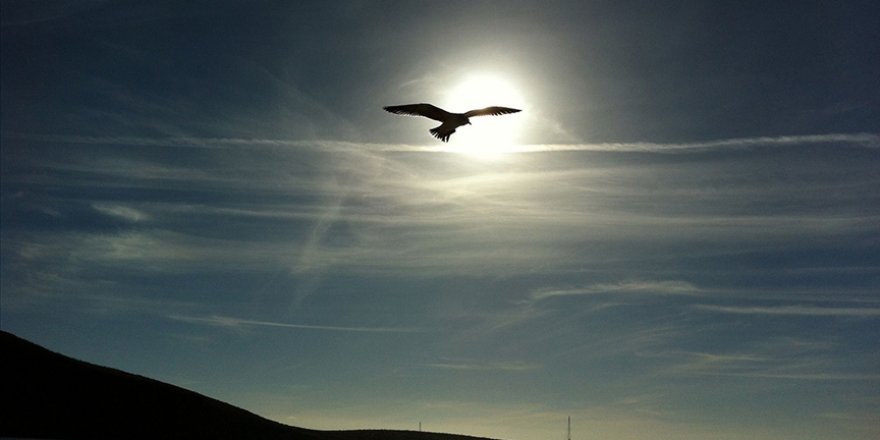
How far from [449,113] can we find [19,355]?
480 ft

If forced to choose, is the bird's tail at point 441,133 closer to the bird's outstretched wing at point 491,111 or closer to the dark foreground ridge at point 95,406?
the bird's outstretched wing at point 491,111

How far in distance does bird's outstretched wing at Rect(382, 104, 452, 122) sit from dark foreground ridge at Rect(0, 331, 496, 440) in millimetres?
122971

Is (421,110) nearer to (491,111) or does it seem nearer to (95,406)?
(491,111)

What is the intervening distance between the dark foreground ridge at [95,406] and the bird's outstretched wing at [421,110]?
122971 millimetres

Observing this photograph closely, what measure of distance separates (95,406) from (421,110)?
13096 cm

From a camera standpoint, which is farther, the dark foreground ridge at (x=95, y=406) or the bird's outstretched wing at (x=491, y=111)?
the dark foreground ridge at (x=95, y=406)

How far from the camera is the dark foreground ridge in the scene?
153500 mm

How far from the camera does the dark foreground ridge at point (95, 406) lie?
504ft

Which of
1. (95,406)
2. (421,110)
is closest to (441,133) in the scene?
(421,110)

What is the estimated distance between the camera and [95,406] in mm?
161000

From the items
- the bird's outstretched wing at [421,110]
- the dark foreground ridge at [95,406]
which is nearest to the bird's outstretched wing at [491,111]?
the bird's outstretched wing at [421,110]

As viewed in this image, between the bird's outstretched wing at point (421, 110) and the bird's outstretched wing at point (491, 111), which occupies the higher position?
the bird's outstretched wing at point (491, 111)

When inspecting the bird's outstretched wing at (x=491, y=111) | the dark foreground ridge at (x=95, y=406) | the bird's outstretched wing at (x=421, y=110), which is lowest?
the dark foreground ridge at (x=95, y=406)

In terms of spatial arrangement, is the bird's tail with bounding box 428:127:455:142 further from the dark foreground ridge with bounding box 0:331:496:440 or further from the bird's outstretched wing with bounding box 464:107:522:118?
the dark foreground ridge with bounding box 0:331:496:440
